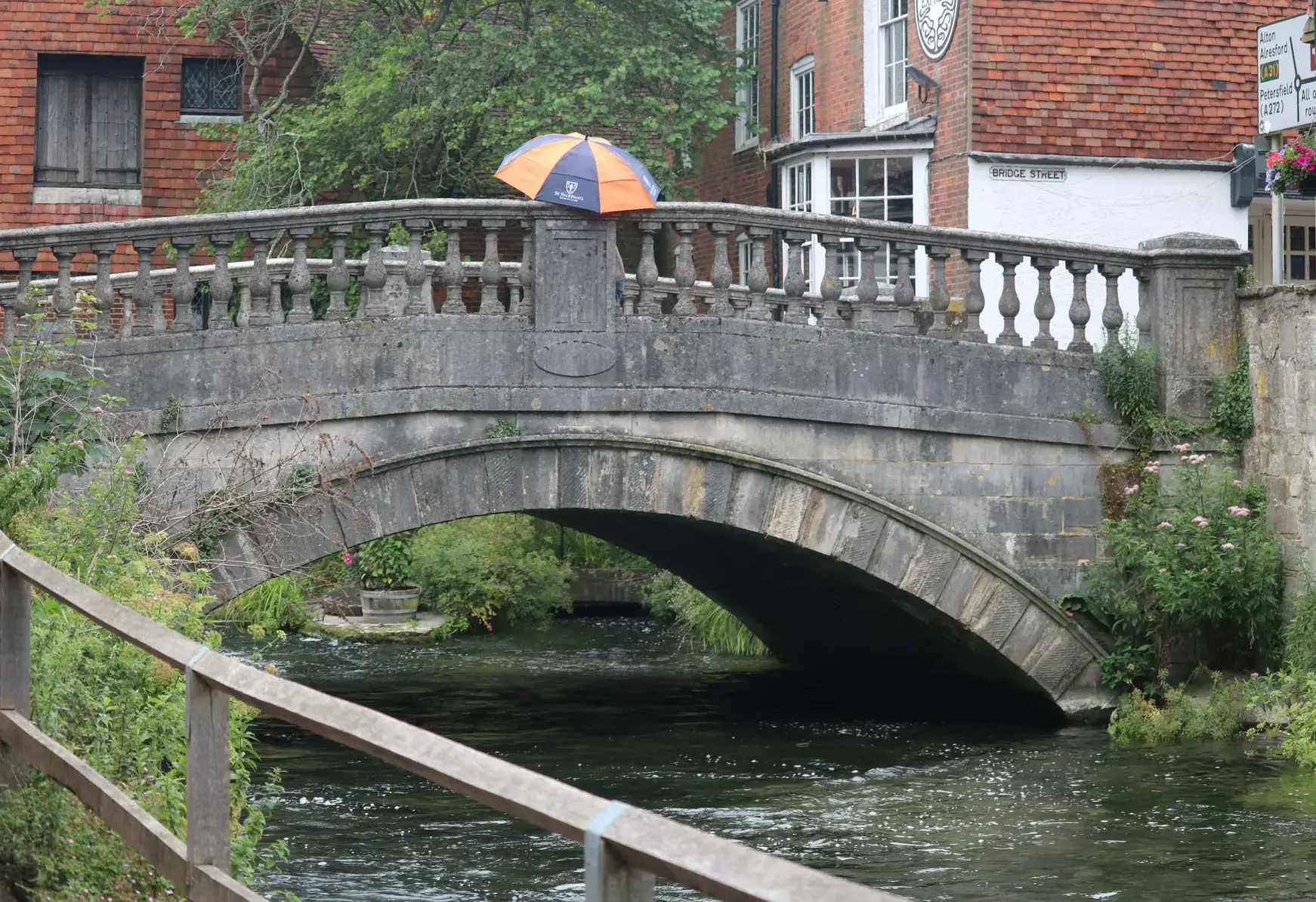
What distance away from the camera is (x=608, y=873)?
2082 mm

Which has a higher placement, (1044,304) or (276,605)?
(1044,304)

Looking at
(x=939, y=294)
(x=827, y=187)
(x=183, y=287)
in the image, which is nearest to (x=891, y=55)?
(x=827, y=187)

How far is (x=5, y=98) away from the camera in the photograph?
19156 millimetres

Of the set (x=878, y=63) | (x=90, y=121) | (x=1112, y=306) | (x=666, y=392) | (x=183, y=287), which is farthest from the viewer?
(x=90, y=121)

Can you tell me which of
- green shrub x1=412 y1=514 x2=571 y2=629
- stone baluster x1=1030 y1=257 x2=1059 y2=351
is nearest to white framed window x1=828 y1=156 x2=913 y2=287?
green shrub x1=412 y1=514 x2=571 y2=629

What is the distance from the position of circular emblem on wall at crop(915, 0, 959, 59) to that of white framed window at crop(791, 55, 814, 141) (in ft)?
10.7

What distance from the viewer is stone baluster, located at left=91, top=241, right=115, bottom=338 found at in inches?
369

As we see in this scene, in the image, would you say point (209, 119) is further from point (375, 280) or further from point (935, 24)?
point (375, 280)

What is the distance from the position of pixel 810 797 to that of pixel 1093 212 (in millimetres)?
8382

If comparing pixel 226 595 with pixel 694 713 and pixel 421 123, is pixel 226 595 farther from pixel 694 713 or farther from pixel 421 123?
pixel 421 123

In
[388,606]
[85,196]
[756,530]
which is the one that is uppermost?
[85,196]

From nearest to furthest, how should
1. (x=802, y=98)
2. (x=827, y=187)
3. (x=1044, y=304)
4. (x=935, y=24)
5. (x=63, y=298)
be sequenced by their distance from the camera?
1. (x=63, y=298)
2. (x=1044, y=304)
3. (x=935, y=24)
4. (x=827, y=187)
5. (x=802, y=98)

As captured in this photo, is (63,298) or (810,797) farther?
(810,797)

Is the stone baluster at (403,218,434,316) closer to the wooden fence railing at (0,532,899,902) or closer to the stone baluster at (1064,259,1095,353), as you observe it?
the stone baluster at (1064,259,1095,353)
